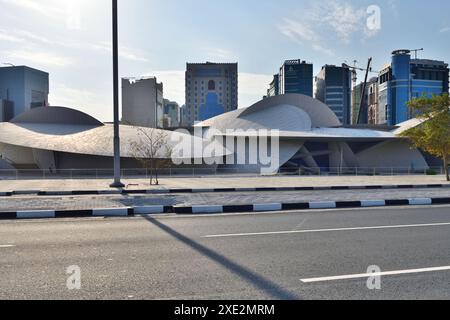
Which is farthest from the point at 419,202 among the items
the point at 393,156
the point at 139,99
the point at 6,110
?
the point at 6,110

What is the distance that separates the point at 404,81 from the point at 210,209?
130 meters

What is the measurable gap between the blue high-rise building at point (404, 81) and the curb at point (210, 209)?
116 m

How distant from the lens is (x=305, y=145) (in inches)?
1844

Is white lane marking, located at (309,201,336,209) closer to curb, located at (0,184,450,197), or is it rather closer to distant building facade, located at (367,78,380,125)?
curb, located at (0,184,450,197)

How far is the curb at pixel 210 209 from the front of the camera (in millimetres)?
10078

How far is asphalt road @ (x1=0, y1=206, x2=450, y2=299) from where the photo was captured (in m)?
4.40

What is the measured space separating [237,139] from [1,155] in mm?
22959

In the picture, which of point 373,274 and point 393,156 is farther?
point 393,156

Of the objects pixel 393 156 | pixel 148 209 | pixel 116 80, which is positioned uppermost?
pixel 116 80

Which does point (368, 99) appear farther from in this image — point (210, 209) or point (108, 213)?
point (108, 213)

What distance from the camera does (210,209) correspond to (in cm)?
1120

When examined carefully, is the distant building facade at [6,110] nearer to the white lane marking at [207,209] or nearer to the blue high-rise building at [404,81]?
the white lane marking at [207,209]

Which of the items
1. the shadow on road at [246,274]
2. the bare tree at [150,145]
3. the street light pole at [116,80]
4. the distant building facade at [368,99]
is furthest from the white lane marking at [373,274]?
the distant building facade at [368,99]
